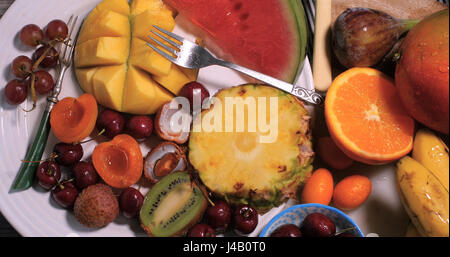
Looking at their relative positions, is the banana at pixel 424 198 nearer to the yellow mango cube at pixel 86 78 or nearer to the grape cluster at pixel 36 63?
the yellow mango cube at pixel 86 78

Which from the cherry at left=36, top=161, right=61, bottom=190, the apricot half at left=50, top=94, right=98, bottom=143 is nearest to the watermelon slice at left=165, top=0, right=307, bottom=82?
the apricot half at left=50, top=94, right=98, bottom=143

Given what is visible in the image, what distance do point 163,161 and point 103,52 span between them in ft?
1.26

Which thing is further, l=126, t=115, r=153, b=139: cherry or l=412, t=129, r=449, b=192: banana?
l=126, t=115, r=153, b=139: cherry

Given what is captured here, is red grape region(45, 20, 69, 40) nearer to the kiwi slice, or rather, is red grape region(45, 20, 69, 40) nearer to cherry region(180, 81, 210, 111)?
cherry region(180, 81, 210, 111)

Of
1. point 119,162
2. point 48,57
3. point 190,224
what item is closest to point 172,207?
point 190,224

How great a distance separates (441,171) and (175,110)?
82 cm

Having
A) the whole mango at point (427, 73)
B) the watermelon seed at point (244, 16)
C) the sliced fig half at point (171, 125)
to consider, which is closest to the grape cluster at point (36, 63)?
the sliced fig half at point (171, 125)

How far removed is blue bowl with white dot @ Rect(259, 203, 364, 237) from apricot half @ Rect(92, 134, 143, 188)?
0.43 m

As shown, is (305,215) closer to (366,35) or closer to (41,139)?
(366,35)

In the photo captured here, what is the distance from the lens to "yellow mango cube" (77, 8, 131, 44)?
1.21 meters

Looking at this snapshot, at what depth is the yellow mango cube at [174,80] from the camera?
49.1 inches
